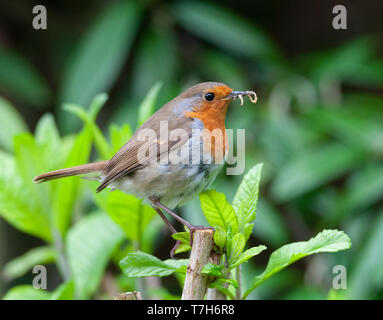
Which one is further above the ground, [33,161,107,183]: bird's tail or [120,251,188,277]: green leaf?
[33,161,107,183]: bird's tail

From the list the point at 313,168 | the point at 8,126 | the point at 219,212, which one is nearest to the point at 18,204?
the point at 8,126

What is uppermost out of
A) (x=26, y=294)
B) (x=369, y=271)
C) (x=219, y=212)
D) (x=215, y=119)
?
(x=215, y=119)

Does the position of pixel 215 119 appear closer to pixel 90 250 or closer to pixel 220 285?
pixel 90 250

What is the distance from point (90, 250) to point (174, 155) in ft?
1.34

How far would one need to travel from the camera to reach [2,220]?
3.75 m

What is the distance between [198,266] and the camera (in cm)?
115

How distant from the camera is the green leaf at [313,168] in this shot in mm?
2844

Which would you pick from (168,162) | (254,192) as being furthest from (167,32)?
(254,192)

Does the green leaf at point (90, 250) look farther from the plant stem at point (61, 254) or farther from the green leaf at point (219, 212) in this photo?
the green leaf at point (219, 212)

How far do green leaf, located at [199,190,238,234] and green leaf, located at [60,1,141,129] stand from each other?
192 centimetres

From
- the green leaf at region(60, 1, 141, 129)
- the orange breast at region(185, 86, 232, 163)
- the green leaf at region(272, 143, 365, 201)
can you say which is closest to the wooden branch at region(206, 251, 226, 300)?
the orange breast at region(185, 86, 232, 163)

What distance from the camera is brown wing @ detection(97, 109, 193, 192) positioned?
1637 millimetres

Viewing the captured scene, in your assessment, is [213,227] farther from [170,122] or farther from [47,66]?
[47,66]

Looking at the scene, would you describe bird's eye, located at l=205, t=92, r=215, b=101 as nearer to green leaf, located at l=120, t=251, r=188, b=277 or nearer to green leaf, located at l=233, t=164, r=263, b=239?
green leaf, located at l=233, t=164, r=263, b=239
